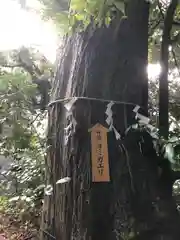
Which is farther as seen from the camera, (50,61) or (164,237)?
(50,61)

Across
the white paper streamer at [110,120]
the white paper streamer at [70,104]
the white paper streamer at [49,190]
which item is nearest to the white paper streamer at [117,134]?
the white paper streamer at [110,120]

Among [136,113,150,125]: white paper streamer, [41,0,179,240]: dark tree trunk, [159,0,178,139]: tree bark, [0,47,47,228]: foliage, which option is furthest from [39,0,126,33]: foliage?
[0,47,47,228]: foliage

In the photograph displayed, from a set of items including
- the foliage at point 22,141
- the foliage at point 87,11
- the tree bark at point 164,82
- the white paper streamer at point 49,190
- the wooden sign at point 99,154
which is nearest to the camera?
the foliage at point 87,11

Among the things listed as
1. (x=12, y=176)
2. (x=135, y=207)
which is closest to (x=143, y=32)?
(x=135, y=207)

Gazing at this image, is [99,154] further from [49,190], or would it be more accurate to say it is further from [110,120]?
[49,190]

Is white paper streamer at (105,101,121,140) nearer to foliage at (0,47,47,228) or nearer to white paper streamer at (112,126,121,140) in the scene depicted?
white paper streamer at (112,126,121,140)

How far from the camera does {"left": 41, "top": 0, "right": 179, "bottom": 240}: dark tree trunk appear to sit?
1.09 meters

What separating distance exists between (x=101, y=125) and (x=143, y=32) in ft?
1.21

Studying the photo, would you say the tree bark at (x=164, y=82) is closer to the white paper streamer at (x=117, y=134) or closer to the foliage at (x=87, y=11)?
the white paper streamer at (x=117, y=134)

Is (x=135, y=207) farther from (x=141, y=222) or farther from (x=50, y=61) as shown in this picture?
(x=50, y=61)

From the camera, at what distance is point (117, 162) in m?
1.12

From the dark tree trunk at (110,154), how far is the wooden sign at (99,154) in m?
0.02

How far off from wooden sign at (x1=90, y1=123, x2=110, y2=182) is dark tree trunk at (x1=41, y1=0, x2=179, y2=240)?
2cm

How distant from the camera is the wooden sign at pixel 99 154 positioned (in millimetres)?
1092
